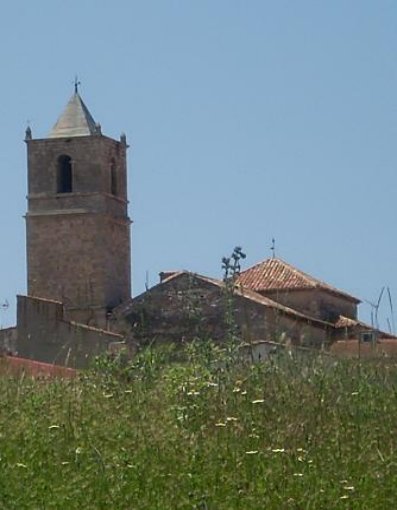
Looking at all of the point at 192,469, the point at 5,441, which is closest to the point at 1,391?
the point at 5,441

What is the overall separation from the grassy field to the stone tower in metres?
52.2

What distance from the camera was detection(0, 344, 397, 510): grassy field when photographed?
350 inches

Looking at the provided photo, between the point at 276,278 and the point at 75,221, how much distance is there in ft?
51.5

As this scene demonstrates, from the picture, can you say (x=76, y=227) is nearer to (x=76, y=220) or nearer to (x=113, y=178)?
(x=76, y=220)

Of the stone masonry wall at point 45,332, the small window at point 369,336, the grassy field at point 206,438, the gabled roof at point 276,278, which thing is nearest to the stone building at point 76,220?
the gabled roof at point 276,278

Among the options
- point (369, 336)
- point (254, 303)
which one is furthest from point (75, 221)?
point (369, 336)

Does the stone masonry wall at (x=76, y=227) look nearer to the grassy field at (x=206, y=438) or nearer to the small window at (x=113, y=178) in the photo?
the small window at (x=113, y=178)

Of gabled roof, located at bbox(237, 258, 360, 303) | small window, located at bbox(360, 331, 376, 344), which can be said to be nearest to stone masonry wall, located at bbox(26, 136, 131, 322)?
gabled roof, located at bbox(237, 258, 360, 303)

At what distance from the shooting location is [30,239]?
66.8m

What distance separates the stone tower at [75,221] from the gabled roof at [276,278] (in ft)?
37.6

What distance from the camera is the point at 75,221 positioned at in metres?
66.8

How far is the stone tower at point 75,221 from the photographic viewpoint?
66.0 meters

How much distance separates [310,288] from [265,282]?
1518 millimetres

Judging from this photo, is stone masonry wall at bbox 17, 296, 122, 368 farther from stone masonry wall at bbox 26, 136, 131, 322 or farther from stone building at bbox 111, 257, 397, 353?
stone masonry wall at bbox 26, 136, 131, 322
